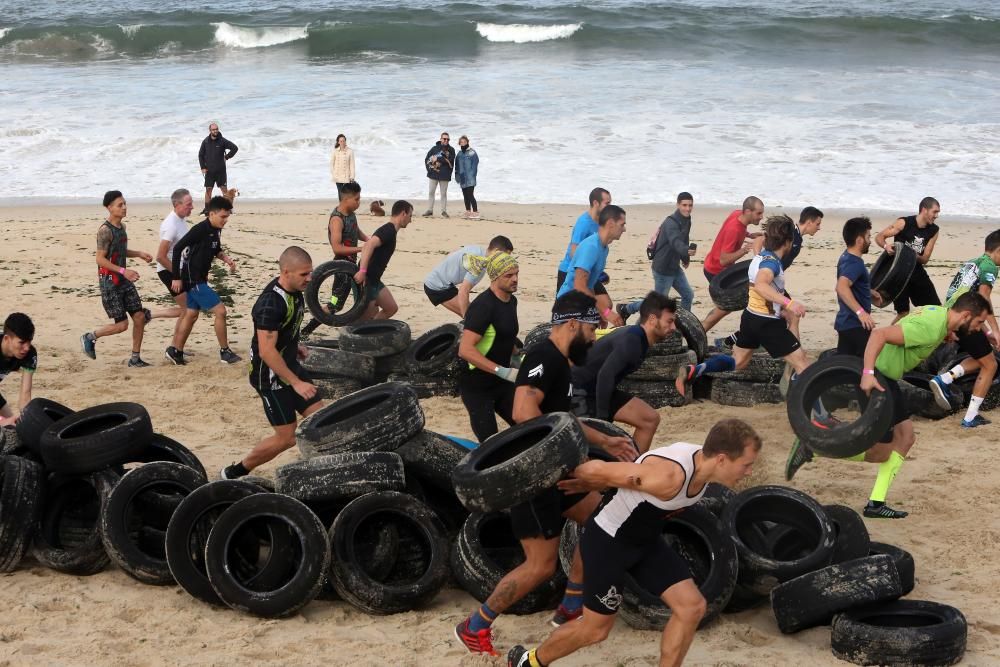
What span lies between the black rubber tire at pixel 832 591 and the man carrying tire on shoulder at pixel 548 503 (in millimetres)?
1165

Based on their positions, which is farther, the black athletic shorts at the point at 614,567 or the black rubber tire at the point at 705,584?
the black rubber tire at the point at 705,584

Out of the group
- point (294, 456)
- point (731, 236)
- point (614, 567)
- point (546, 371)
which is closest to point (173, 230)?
point (294, 456)

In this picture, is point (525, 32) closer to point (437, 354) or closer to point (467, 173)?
point (467, 173)

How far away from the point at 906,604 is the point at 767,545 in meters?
0.93

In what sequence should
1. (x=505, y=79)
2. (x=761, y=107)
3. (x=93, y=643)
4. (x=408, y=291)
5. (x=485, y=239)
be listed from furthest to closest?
1. (x=505, y=79)
2. (x=761, y=107)
3. (x=485, y=239)
4. (x=408, y=291)
5. (x=93, y=643)

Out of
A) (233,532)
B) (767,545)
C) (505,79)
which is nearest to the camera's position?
(233,532)

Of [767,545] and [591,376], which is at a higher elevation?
[591,376]

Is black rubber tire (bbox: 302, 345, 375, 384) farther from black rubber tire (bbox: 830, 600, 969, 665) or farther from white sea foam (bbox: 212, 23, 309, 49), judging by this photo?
white sea foam (bbox: 212, 23, 309, 49)

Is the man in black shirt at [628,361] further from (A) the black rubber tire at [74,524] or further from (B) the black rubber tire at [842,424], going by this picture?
(A) the black rubber tire at [74,524]

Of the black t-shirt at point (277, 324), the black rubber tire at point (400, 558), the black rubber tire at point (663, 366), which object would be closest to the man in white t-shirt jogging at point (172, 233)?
the black t-shirt at point (277, 324)

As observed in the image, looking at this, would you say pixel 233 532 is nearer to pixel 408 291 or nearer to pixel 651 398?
pixel 651 398

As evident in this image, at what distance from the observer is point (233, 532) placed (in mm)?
6238

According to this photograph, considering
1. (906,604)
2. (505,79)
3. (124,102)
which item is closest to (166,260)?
(906,604)

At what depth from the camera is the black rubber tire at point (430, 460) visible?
22.7 feet
